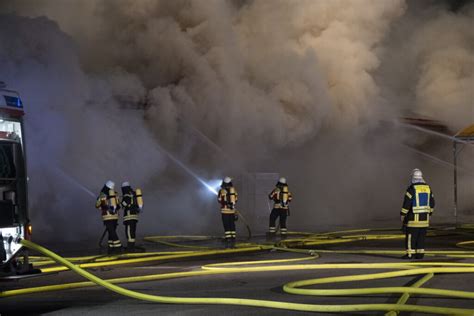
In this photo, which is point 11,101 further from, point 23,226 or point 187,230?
point 187,230

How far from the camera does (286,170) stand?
77.3 ft

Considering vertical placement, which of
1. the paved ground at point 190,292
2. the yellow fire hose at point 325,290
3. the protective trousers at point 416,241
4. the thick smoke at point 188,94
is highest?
the thick smoke at point 188,94

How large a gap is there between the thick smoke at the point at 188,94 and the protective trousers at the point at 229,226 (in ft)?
12.1

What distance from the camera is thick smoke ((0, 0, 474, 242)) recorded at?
1666 cm

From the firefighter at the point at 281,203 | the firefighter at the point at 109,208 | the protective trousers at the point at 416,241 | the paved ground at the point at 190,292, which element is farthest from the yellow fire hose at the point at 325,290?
the firefighter at the point at 281,203

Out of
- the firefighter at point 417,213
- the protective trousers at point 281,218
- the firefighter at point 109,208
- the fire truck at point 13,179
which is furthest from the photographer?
the protective trousers at point 281,218

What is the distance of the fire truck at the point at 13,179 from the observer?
25.6 feet

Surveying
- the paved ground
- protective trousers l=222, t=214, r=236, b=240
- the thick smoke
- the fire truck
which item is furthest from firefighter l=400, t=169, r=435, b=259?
the thick smoke

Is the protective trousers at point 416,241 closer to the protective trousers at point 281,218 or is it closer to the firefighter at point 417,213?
the firefighter at point 417,213

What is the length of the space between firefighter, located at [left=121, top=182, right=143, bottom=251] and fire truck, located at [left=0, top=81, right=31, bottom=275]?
5687 mm

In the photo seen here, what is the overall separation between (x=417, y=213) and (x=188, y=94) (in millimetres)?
8660

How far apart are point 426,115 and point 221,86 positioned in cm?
1036

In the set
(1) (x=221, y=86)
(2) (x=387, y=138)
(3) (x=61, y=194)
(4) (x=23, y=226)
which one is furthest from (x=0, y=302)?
(2) (x=387, y=138)

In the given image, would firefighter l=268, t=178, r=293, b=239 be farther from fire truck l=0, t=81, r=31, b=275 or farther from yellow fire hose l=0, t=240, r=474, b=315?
fire truck l=0, t=81, r=31, b=275
